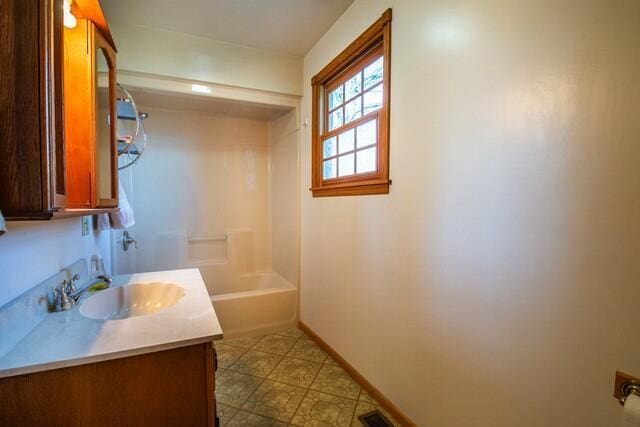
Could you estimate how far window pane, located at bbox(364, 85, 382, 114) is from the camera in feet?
6.08

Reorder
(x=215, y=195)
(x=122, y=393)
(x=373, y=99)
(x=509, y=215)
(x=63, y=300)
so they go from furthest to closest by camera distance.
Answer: (x=215, y=195), (x=373, y=99), (x=63, y=300), (x=509, y=215), (x=122, y=393)

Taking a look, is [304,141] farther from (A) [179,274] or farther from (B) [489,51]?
(B) [489,51]

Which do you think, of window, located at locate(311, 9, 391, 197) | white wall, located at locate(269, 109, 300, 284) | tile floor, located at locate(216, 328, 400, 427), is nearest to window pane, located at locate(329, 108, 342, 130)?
window, located at locate(311, 9, 391, 197)

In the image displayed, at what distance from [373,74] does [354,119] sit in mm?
303

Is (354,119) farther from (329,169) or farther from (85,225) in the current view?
(85,225)

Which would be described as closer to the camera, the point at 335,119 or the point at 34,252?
the point at 34,252

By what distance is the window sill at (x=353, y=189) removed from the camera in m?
1.74

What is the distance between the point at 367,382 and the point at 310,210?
Result: 1.41 metres

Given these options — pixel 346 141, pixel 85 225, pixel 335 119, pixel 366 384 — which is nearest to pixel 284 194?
pixel 335 119

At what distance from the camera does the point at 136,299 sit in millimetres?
1639

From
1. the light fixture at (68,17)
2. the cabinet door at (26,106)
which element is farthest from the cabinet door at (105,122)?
the cabinet door at (26,106)

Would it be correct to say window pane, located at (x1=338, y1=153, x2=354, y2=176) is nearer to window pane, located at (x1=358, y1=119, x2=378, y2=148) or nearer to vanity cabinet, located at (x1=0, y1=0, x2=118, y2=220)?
window pane, located at (x1=358, y1=119, x2=378, y2=148)

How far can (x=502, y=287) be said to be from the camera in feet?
3.68

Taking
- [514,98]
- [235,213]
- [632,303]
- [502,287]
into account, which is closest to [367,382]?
[502,287]
